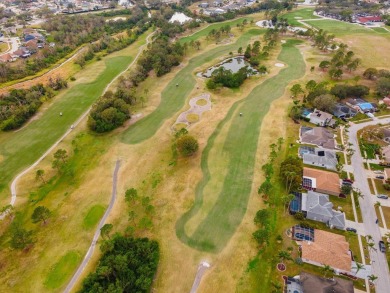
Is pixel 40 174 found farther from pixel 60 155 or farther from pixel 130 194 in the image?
pixel 130 194

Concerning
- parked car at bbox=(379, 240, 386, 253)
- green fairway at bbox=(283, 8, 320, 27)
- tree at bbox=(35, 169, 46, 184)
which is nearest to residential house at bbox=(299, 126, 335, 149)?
parked car at bbox=(379, 240, 386, 253)

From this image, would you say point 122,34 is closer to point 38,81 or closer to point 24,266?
point 38,81

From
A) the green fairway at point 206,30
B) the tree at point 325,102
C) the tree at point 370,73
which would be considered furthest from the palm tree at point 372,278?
the green fairway at point 206,30

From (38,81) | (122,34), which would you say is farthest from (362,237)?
(122,34)

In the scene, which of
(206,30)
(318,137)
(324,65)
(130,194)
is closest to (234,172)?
(130,194)

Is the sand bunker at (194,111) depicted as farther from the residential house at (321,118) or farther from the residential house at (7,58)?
the residential house at (7,58)

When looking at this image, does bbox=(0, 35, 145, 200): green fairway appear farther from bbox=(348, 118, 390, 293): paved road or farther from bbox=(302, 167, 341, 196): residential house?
bbox=(348, 118, 390, 293): paved road
